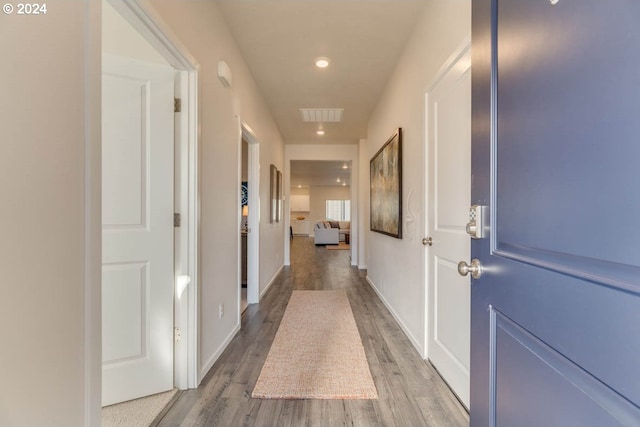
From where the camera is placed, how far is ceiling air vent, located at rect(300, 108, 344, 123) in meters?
3.99

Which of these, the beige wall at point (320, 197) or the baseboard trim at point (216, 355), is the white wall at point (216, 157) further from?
the beige wall at point (320, 197)

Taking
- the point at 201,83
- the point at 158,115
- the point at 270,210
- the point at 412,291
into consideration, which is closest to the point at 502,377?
the point at 412,291

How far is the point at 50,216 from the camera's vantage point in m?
0.77

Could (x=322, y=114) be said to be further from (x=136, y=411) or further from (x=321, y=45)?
(x=136, y=411)

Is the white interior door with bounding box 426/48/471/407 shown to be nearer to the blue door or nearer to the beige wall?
the blue door

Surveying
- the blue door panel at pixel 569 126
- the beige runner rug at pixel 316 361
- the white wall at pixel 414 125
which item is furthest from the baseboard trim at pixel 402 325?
the blue door panel at pixel 569 126

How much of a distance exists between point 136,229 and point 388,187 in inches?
90.7

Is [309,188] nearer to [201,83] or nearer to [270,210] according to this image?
[270,210]

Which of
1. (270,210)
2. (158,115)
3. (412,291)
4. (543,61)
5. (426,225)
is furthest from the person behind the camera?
(270,210)

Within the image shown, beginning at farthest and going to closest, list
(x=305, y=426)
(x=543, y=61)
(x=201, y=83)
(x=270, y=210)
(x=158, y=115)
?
(x=270, y=210), (x=201, y=83), (x=158, y=115), (x=305, y=426), (x=543, y=61)

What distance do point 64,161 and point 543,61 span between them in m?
1.28

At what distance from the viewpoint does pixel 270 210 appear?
4.12 meters

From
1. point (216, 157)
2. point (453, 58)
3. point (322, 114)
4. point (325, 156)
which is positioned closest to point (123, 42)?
point (216, 157)

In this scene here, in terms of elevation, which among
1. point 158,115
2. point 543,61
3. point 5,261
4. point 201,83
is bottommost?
point 5,261
